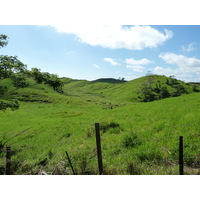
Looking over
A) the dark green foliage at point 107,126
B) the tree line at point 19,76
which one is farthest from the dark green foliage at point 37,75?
the dark green foliage at point 107,126

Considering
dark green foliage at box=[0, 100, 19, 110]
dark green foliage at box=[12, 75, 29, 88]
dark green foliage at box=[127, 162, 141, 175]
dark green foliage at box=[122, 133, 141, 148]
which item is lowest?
dark green foliage at box=[127, 162, 141, 175]

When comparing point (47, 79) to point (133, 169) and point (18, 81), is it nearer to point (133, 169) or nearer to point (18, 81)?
point (18, 81)

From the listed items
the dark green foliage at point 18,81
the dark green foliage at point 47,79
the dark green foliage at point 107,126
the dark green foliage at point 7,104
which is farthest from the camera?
the dark green foliage at point 107,126

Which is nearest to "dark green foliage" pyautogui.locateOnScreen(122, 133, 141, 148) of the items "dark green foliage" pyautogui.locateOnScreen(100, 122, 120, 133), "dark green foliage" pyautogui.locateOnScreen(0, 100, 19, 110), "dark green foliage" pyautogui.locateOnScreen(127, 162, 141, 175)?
"dark green foliage" pyautogui.locateOnScreen(127, 162, 141, 175)

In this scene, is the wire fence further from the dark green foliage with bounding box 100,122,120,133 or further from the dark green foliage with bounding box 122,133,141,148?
the dark green foliage with bounding box 100,122,120,133

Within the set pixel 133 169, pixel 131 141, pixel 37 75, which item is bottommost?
pixel 133 169

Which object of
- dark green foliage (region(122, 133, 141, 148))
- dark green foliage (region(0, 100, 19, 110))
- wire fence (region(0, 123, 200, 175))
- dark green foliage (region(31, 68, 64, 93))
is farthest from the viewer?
dark green foliage (region(31, 68, 64, 93))

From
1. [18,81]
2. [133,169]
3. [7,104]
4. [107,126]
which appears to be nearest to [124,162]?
[133,169]

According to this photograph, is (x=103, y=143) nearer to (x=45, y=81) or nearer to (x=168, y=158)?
(x=168, y=158)

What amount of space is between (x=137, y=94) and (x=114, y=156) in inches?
4492

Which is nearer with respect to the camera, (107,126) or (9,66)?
(9,66)

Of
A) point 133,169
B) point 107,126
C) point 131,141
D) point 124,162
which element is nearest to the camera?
point 133,169

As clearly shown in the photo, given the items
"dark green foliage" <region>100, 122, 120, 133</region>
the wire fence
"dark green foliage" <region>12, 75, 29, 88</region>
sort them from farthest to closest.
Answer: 1. "dark green foliage" <region>100, 122, 120, 133</region>
2. "dark green foliage" <region>12, 75, 29, 88</region>
3. the wire fence

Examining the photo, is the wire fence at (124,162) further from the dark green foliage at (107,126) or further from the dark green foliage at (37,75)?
the dark green foliage at (37,75)
